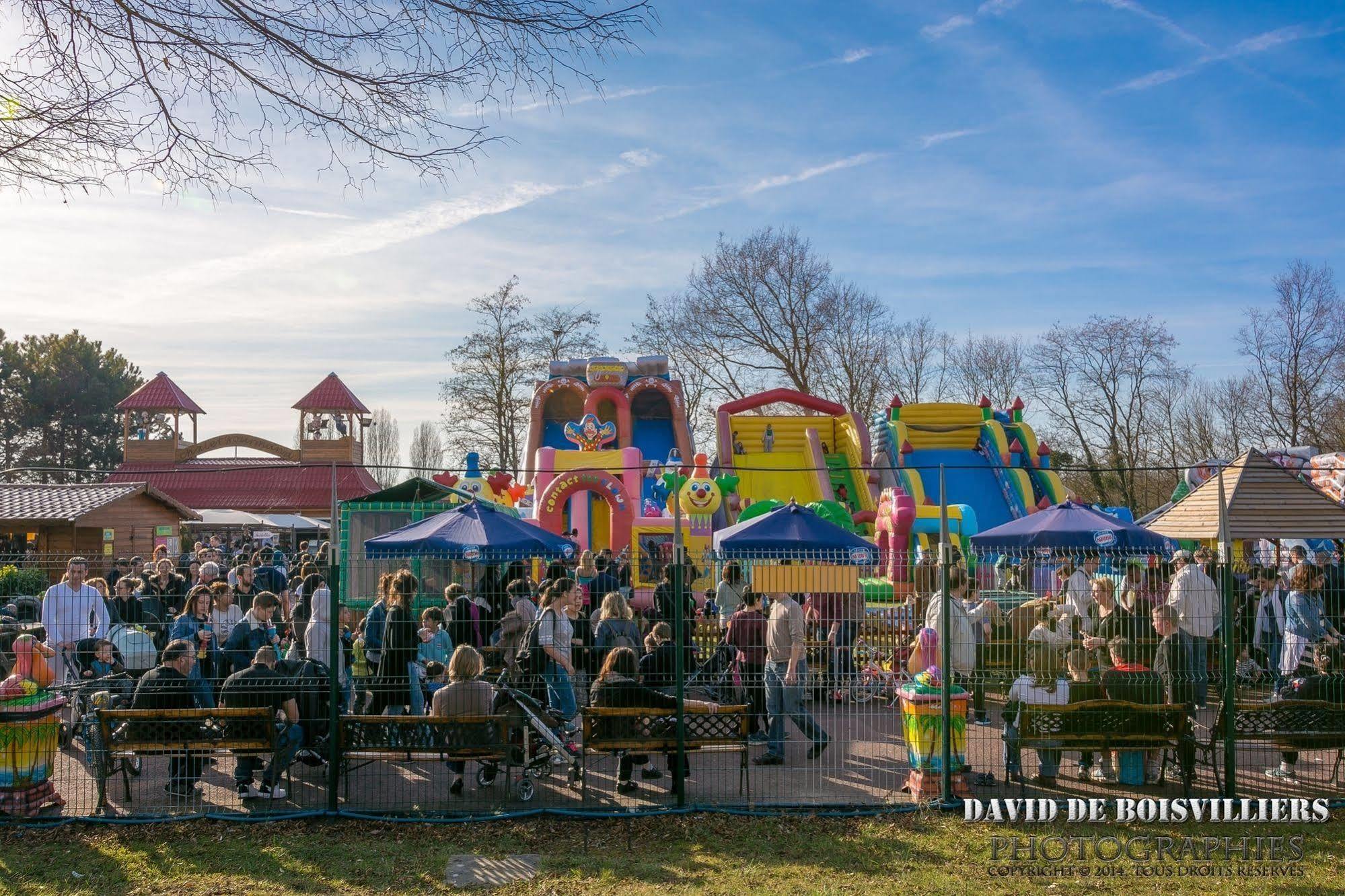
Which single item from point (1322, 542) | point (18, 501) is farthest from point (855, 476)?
point (18, 501)

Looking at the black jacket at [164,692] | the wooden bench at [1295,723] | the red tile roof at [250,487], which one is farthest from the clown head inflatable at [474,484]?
the red tile roof at [250,487]

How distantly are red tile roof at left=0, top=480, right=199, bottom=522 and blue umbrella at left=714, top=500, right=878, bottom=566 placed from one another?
55.1 feet

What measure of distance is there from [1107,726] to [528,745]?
4.01 meters

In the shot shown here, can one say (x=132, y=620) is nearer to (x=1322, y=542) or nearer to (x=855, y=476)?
(x=855, y=476)

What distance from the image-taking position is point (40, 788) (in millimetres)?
6355

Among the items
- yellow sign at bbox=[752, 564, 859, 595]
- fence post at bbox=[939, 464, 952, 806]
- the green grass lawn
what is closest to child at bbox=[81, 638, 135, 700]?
the green grass lawn

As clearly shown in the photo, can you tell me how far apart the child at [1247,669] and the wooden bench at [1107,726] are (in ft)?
11.0

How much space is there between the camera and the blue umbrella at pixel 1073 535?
9.20 meters

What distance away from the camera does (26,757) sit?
628 cm

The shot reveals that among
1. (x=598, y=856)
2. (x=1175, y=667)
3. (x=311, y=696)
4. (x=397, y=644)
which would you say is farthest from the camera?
(x=397, y=644)

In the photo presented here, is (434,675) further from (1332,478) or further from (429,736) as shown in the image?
(1332,478)

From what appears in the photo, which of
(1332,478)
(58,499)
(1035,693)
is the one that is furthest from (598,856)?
(58,499)

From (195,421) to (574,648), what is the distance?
117 ft

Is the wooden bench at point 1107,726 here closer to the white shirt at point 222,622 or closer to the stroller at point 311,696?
the stroller at point 311,696
